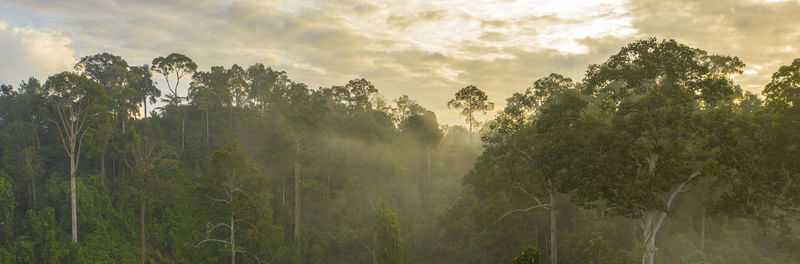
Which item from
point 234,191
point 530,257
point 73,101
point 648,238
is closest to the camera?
point 530,257

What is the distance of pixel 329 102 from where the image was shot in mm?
57094

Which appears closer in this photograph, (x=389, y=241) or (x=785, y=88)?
(x=785, y=88)

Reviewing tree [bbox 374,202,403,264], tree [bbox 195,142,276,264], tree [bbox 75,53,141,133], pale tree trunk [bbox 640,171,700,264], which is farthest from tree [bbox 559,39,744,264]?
tree [bbox 75,53,141,133]

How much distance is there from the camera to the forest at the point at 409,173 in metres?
17.0

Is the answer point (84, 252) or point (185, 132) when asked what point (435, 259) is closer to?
point (84, 252)

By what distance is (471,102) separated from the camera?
2149 inches

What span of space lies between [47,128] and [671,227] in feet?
201

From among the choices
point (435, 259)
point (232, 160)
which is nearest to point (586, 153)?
point (435, 259)

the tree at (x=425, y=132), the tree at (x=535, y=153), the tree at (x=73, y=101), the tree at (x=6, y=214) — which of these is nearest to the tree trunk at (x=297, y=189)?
the tree at (x=425, y=132)

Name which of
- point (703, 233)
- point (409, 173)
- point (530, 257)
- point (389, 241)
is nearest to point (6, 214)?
point (389, 241)

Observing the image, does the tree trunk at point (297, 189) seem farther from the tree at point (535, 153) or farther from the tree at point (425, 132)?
the tree at point (535, 153)

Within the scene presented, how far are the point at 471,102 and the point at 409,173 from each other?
13599 millimetres

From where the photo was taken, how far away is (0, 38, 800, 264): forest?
16953 millimetres

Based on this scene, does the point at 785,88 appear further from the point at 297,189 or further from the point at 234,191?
the point at 297,189
